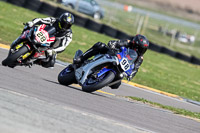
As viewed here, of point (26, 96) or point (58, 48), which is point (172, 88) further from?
point (26, 96)

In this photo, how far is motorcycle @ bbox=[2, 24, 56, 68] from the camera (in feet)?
31.0

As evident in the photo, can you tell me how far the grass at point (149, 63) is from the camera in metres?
15.5

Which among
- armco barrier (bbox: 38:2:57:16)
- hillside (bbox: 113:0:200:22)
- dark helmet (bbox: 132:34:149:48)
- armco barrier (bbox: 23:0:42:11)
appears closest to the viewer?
dark helmet (bbox: 132:34:149:48)

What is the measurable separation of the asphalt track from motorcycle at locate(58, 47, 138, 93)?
29 centimetres

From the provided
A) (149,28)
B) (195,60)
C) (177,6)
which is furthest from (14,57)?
(177,6)

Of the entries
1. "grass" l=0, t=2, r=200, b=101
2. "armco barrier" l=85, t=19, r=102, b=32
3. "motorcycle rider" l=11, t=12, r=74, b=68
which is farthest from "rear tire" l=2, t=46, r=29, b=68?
"armco barrier" l=85, t=19, r=102, b=32

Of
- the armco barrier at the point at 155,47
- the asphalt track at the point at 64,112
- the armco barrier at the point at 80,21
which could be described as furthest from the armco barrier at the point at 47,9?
the asphalt track at the point at 64,112

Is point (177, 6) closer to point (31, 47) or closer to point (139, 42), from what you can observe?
point (139, 42)

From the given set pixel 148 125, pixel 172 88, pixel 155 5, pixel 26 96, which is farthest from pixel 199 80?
pixel 155 5

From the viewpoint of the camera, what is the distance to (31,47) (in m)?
9.65

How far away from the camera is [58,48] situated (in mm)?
9977

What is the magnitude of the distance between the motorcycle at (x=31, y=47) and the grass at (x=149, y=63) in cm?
479

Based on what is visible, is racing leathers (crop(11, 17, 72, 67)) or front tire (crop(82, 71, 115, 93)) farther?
racing leathers (crop(11, 17, 72, 67))

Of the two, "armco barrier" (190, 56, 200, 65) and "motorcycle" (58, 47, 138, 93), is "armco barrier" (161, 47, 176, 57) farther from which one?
"motorcycle" (58, 47, 138, 93)
